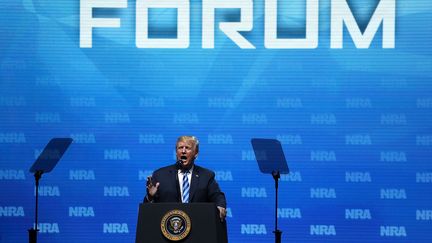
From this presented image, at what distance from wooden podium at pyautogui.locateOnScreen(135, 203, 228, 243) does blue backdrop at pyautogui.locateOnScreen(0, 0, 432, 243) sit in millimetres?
2220

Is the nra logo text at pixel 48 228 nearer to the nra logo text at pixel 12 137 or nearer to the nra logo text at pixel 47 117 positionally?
the nra logo text at pixel 12 137

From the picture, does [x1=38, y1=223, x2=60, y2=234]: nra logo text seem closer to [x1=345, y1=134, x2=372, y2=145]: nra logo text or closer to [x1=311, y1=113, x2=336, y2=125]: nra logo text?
[x1=311, y1=113, x2=336, y2=125]: nra logo text

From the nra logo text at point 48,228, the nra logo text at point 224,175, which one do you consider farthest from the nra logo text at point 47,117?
the nra logo text at point 224,175

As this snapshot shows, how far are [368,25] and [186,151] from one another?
96.6 inches

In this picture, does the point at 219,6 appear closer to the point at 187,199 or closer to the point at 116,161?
the point at 116,161

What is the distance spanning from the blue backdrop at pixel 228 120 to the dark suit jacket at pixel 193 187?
1.53 meters

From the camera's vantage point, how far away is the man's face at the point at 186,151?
5.29 m

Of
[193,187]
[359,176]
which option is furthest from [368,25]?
[193,187]

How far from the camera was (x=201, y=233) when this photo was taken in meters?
4.68

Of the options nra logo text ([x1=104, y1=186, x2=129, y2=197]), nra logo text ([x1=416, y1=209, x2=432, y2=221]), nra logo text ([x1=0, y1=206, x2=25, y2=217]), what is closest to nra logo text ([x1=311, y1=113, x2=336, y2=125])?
nra logo text ([x1=416, y1=209, x2=432, y2=221])

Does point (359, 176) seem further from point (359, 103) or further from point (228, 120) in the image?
point (228, 120)

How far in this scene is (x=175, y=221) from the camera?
4660 millimetres

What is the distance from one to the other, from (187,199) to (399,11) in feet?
9.37

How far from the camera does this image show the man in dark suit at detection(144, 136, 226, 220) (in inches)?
208
